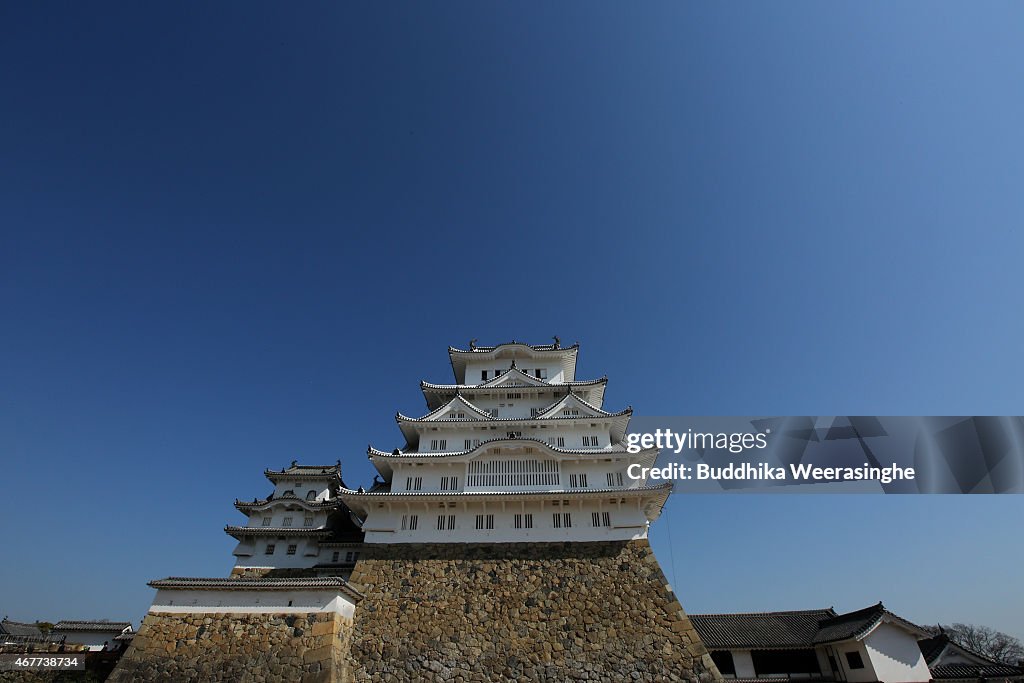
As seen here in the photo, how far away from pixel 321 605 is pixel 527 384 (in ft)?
46.2

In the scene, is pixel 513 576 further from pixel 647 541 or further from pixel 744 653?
pixel 744 653

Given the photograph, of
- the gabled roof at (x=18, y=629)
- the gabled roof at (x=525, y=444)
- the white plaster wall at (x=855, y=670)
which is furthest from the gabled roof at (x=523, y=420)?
the gabled roof at (x=18, y=629)

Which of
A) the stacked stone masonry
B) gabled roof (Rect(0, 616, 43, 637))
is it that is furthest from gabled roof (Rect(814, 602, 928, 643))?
gabled roof (Rect(0, 616, 43, 637))

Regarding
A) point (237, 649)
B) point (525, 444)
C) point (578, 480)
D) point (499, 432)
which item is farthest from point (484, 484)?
point (237, 649)

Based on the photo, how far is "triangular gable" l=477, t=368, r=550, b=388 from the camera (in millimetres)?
26630

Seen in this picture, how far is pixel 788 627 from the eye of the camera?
857 inches

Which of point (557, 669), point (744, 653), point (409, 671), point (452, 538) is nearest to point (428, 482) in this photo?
point (452, 538)

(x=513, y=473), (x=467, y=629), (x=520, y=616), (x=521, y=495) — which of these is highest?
(x=513, y=473)

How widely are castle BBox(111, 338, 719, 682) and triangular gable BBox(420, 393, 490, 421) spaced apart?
0.08 m

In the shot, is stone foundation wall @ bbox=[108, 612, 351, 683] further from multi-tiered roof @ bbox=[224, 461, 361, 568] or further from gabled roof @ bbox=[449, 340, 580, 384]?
gabled roof @ bbox=[449, 340, 580, 384]

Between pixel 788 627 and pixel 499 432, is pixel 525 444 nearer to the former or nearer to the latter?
pixel 499 432

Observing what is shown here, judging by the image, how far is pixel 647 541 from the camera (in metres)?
19.8

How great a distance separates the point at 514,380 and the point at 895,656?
19.8m

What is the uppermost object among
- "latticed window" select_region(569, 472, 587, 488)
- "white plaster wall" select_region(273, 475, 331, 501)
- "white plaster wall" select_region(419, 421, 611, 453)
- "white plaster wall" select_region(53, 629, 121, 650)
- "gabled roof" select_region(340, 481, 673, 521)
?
"white plaster wall" select_region(419, 421, 611, 453)
